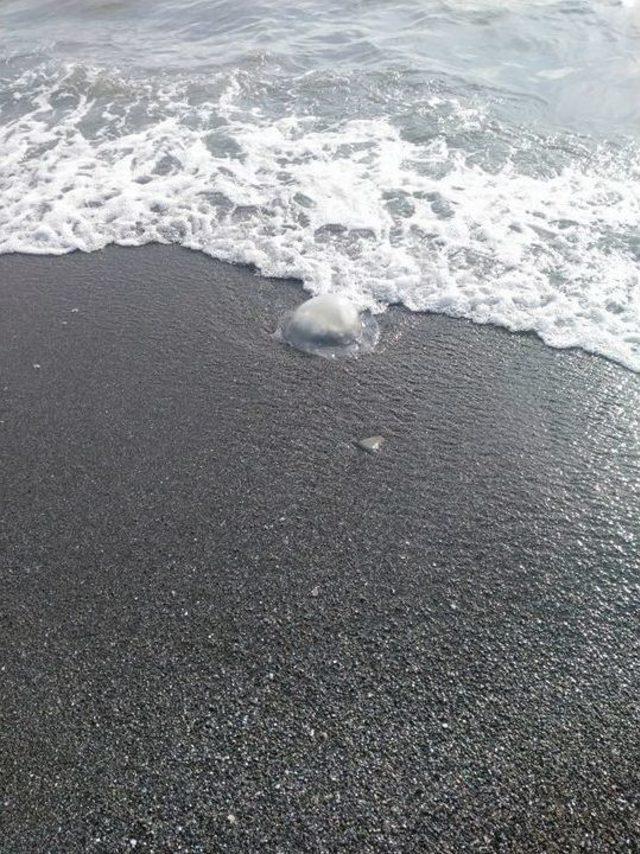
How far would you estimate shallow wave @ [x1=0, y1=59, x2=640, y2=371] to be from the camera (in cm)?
413

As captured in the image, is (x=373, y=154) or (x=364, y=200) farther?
(x=373, y=154)

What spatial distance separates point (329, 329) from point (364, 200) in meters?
1.93

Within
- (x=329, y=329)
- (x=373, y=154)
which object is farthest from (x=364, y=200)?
(x=329, y=329)

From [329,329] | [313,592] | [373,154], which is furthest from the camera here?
[373,154]

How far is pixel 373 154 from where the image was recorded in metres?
5.80

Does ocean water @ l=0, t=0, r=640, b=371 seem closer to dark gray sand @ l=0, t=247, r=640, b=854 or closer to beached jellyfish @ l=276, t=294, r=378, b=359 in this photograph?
beached jellyfish @ l=276, t=294, r=378, b=359

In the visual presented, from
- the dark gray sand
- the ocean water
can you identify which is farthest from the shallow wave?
the dark gray sand

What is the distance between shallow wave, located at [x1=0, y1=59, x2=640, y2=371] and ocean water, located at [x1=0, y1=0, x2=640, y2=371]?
0.07ft

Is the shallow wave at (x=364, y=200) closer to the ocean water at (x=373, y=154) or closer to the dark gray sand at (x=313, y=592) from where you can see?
the ocean water at (x=373, y=154)

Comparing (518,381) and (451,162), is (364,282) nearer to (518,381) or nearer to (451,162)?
(518,381)

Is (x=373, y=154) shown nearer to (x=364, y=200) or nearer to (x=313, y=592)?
(x=364, y=200)

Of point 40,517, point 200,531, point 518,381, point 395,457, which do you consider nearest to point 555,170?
point 518,381

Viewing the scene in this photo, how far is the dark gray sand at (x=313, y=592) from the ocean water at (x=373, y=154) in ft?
2.57

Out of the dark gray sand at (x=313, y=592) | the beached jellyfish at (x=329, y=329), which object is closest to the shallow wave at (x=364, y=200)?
the beached jellyfish at (x=329, y=329)
